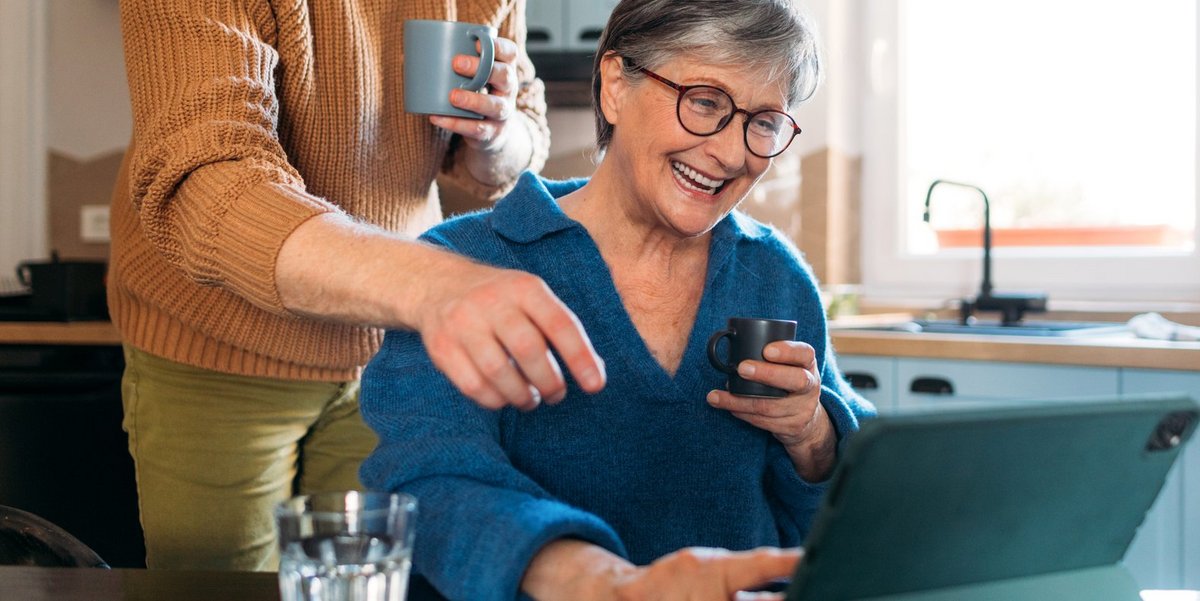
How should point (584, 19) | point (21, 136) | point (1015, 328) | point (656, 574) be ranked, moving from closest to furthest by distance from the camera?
point (656, 574) < point (1015, 328) < point (584, 19) < point (21, 136)

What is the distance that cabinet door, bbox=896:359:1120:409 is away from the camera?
84.5 inches

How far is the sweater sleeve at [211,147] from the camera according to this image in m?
0.95

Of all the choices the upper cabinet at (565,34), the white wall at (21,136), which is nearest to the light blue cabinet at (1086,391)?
the upper cabinet at (565,34)

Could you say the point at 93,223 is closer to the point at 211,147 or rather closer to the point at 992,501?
the point at 211,147

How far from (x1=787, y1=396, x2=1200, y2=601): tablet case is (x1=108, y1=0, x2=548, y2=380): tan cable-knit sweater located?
1.79 ft

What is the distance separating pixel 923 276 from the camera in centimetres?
307

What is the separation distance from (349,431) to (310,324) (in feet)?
0.62

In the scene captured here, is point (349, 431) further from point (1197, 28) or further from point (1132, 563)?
point (1197, 28)

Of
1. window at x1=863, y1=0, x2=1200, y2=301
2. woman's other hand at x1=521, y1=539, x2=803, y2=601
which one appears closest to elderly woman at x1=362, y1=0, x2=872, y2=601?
woman's other hand at x1=521, y1=539, x2=803, y2=601

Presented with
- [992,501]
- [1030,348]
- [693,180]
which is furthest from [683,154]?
[1030,348]

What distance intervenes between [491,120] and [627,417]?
43 centimetres

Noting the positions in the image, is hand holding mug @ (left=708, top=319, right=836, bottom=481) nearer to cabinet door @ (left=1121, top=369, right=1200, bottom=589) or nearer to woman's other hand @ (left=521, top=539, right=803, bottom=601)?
woman's other hand @ (left=521, top=539, right=803, bottom=601)

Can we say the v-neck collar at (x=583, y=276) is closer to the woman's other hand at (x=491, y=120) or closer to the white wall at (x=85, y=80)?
the woman's other hand at (x=491, y=120)

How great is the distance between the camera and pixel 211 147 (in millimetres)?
1005
